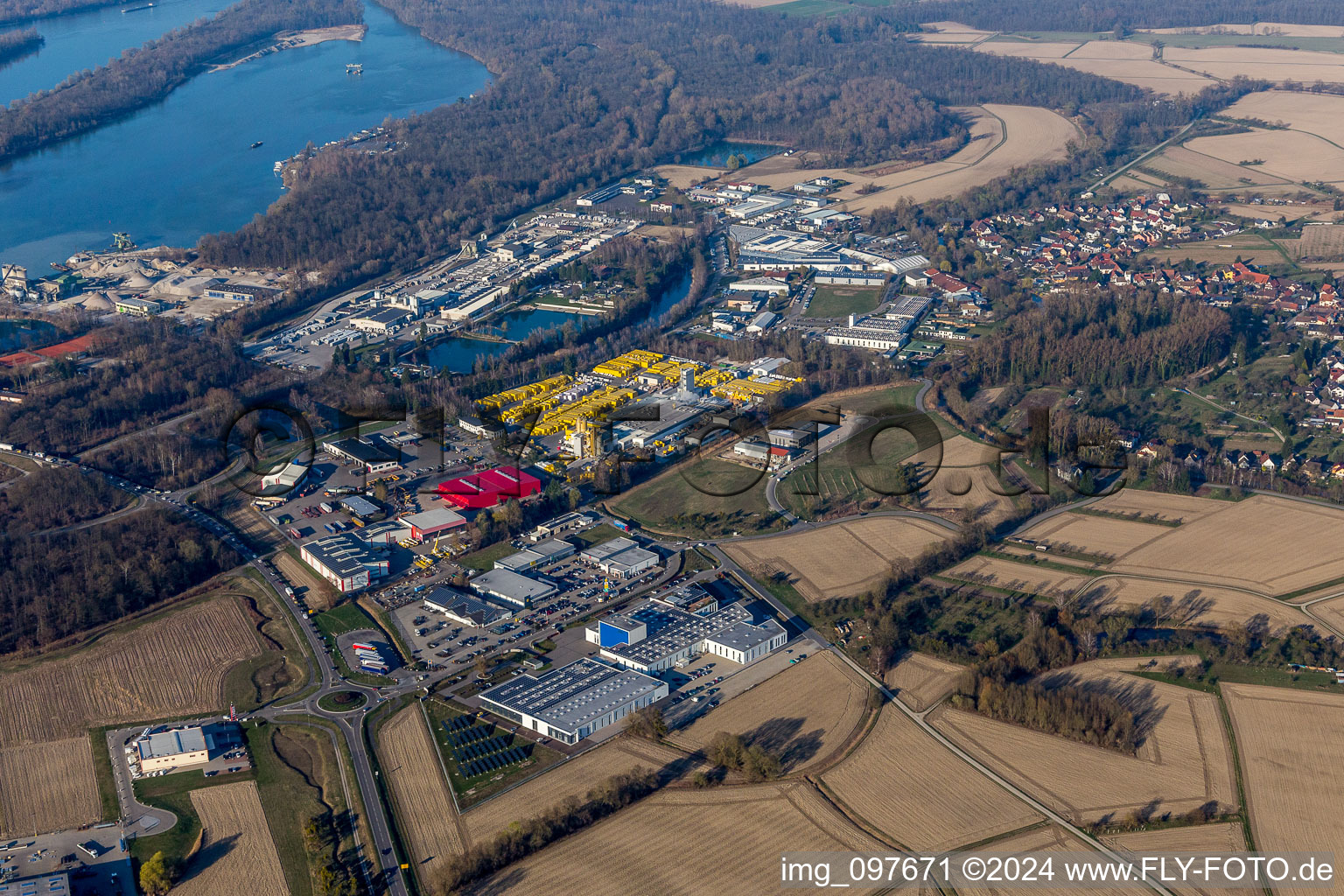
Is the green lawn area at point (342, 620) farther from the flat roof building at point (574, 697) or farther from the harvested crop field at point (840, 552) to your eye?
the harvested crop field at point (840, 552)

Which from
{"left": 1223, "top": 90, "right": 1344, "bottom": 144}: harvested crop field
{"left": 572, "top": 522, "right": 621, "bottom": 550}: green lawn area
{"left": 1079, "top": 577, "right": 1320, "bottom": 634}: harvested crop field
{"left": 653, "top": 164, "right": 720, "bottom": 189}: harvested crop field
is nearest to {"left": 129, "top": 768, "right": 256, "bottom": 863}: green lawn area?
{"left": 572, "top": 522, "right": 621, "bottom": 550}: green lawn area

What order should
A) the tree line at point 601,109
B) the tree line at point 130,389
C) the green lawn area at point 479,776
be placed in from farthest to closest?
the tree line at point 601,109
the tree line at point 130,389
the green lawn area at point 479,776

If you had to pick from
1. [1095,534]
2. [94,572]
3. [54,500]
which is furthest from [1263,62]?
[94,572]

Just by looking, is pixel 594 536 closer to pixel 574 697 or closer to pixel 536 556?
pixel 536 556

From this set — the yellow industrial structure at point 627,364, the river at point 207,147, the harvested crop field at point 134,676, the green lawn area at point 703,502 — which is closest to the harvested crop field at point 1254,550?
the green lawn area at point 703,502

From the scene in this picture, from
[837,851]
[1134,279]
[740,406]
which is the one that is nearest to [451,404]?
[740,406]

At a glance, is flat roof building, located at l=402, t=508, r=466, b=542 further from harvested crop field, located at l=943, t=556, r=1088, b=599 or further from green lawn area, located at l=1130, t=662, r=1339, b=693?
green lawn area, located at l=1130, t=662, r=1339, b=693
